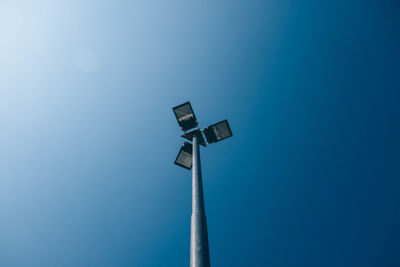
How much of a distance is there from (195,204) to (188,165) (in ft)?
7.26

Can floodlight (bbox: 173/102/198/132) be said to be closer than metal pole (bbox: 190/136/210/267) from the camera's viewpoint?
No

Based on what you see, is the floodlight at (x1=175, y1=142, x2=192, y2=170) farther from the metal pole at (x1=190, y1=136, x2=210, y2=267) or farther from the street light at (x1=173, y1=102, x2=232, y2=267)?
the metal pole at (x1=190, y1=136, x2=210, y2=267)

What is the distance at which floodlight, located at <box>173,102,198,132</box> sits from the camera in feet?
17.6

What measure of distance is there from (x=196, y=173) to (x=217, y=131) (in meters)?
2.05

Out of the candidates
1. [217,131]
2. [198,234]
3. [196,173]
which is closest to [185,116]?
[217,131]

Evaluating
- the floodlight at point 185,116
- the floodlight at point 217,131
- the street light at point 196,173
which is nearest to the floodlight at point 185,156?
the street light at point 196,173

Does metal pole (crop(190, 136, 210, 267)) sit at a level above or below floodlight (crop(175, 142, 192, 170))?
below

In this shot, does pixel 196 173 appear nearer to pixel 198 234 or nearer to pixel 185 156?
pixel 198 234

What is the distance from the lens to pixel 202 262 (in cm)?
248

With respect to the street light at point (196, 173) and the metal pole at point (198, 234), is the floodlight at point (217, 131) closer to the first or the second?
the street light at point (196, 173)

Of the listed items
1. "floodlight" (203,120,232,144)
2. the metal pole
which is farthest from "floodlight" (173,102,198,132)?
the metal pole

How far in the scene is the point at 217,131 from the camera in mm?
5566

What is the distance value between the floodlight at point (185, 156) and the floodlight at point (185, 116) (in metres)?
0.43

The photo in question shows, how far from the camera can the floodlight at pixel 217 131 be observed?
5531 mm
